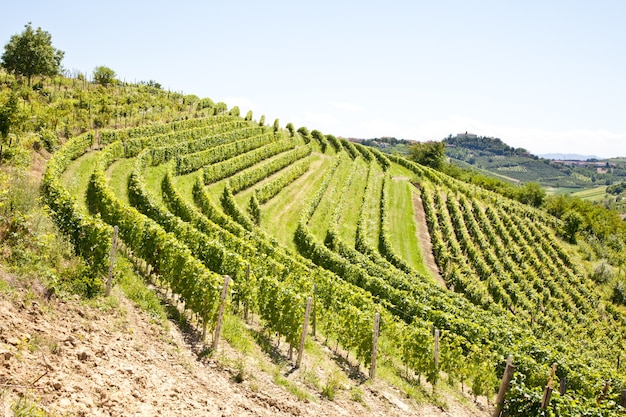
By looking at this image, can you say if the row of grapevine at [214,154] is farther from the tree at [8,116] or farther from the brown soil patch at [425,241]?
the brown soil patch at [425,241]

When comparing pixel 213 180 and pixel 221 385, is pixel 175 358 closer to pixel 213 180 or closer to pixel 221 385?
pixel 221 385

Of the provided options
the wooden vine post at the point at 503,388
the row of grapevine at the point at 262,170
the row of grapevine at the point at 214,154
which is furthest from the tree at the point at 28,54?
the wooden vine post at the point at 503,388

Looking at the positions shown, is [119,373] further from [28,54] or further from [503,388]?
[28,54]

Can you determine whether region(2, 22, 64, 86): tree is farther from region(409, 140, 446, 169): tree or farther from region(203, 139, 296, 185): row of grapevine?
region(409, 140, 446, 169): tree

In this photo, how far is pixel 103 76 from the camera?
66500 mm

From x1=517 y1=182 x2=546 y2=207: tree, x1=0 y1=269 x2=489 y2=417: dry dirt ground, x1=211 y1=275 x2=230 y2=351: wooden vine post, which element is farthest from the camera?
x1=517 y1=182 x2=546 y2=207: tree

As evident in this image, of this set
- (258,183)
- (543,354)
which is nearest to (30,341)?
(543,354)

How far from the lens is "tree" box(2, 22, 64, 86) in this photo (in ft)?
167

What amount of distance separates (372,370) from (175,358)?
6.55 metres

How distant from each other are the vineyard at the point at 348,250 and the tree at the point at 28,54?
16.4 metres

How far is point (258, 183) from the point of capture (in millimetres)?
49188

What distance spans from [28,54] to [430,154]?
268ft

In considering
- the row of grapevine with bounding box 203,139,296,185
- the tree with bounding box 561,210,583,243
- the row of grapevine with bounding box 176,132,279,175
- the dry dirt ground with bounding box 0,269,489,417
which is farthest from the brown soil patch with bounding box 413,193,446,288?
the tree with bounding box 561,210,583,243

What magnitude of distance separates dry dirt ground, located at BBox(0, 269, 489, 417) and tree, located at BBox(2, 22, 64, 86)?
2014 inches
